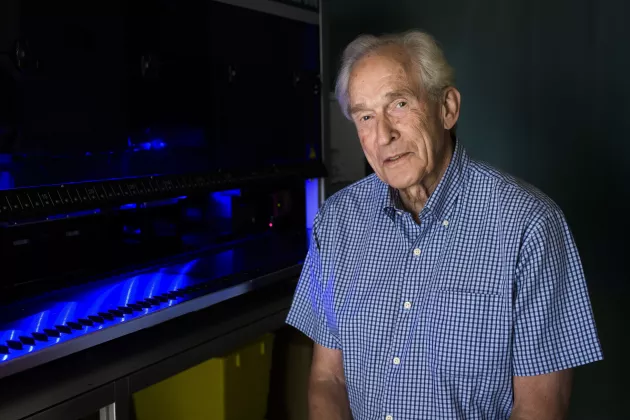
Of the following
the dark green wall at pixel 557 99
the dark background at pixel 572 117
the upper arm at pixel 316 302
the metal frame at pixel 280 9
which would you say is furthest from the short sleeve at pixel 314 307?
the dark green wall at pixel 557 99

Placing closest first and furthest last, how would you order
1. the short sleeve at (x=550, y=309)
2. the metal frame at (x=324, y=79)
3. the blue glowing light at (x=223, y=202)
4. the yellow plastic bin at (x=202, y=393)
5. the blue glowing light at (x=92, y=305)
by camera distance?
1. the short sleeve at (x=550, y=309)
2. the blue glowing light at (x=92, y=305)
3. the yellow plastic bin at (x=202, y=393)
4. the blue glowing light at (x=223, y=202)
5. the metal frame at (x=324, y=79)

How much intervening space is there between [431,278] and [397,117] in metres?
0.31

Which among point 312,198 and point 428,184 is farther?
point 312,198

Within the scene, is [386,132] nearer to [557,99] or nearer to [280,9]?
[280,9]

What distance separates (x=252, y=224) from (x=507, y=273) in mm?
1234

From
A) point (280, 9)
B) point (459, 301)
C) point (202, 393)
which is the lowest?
point (202, 393)

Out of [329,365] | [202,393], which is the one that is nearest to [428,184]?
[329,365]

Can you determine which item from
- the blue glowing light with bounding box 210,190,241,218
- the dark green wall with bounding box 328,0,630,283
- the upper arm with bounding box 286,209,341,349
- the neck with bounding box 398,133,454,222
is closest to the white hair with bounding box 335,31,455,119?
the neck with bounding box 398,133,454,222

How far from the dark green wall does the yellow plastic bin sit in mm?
1375

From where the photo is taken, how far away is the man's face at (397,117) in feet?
4.39

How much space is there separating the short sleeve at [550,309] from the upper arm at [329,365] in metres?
0.38

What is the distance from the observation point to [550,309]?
4.00 ft

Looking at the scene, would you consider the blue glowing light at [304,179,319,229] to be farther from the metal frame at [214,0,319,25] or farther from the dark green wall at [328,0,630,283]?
the dark green wall at [328,0,630,283]

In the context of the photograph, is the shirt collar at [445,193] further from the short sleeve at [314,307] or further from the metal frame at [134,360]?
the metal frame at [134,360]
